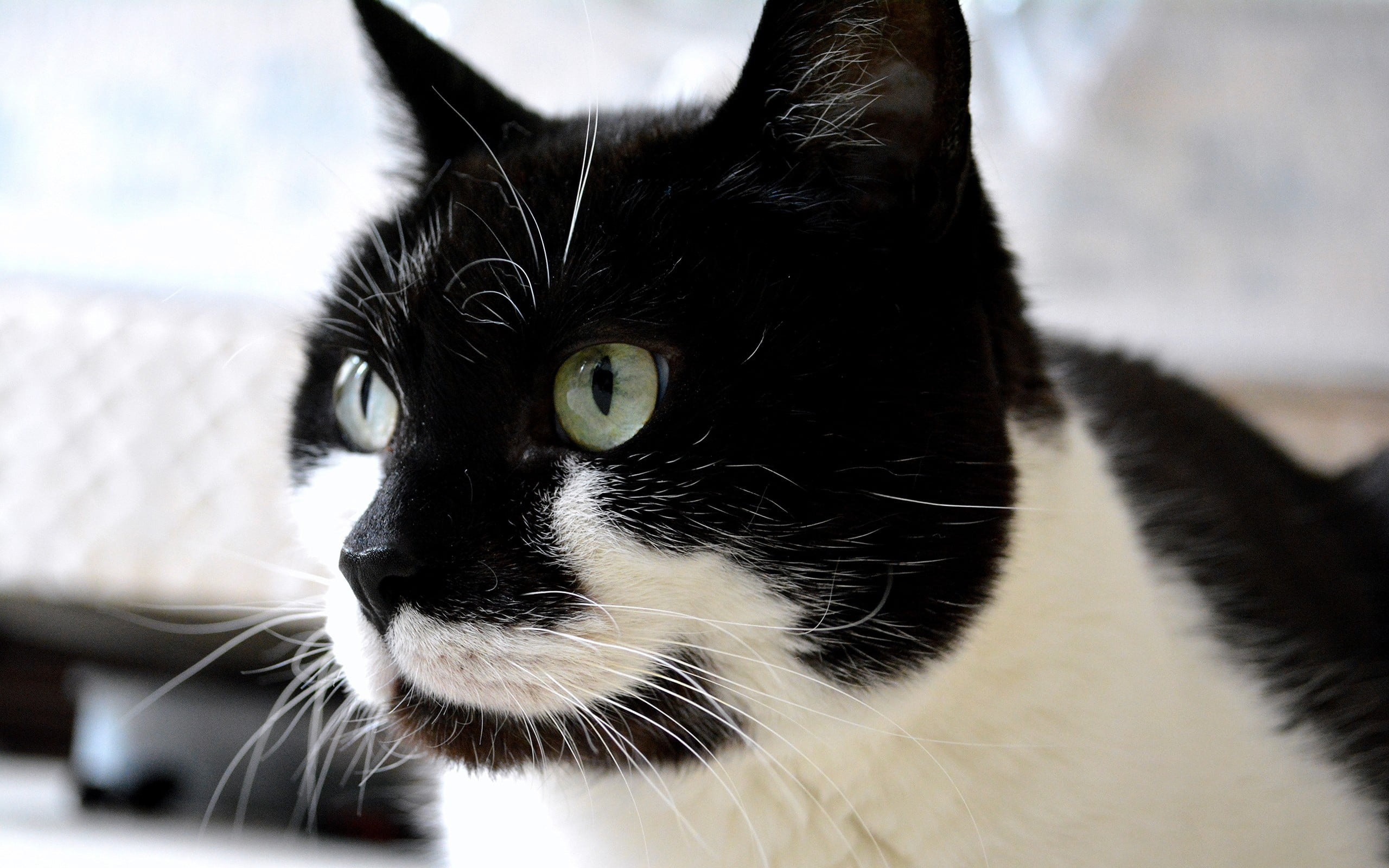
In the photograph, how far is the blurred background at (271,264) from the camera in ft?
4.47

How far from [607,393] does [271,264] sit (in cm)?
100

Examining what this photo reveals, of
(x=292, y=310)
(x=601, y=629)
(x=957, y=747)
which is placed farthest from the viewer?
(x=292, y=310)

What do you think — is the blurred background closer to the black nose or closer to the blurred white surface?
the blurred white surface

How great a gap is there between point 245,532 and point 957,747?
1.02m

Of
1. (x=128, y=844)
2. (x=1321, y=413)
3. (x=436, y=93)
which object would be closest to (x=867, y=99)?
(x=436, y=93)

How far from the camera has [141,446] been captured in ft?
4.68

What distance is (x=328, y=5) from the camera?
5.36 ft

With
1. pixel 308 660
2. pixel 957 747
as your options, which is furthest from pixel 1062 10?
pixel 308 660

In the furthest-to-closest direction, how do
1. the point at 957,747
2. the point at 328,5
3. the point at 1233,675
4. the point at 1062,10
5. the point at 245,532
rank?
the point at 1062,10 < the point at 328,5 < the point at 245,532 < the point at 1233,675 < the point at 957,747

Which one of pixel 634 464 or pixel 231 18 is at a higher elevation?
pixel 231 18

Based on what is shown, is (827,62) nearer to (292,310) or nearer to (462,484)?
(462,484)

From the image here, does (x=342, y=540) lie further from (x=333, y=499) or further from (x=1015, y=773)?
(x=1015, y=773)

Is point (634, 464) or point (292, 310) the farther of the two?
point (292, 310)

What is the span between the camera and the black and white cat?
2.14 feet
